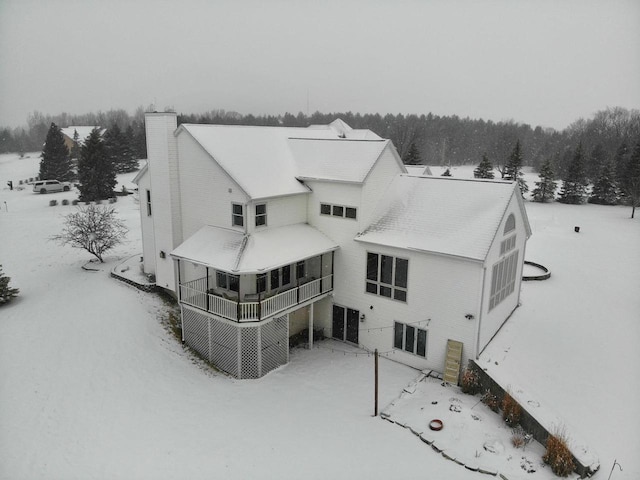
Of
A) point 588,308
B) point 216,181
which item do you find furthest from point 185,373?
point 588,308

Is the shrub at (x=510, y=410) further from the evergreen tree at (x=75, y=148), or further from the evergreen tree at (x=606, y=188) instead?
the evergreen tree at (x=75, y=148)

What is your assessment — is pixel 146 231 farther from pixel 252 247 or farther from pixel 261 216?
pixel 252 247

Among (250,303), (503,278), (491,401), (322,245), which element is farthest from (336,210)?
(491,401)

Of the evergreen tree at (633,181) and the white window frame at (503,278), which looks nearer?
the white window frame at (503,278)

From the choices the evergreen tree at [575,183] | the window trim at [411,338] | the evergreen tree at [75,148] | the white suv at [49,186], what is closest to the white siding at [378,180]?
the window trim at [411,338]

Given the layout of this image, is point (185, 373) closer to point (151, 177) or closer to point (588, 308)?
point (151, 177)

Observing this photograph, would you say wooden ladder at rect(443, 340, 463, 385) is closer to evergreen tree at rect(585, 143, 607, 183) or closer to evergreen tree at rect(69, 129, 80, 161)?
evergreen tree at rect(585, 143, 607, 183)
